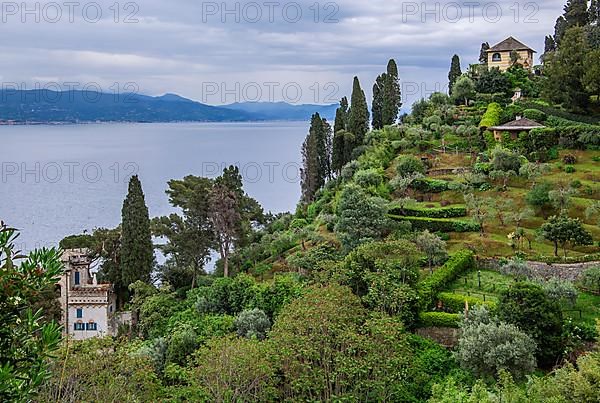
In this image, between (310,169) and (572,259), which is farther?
(310,169)

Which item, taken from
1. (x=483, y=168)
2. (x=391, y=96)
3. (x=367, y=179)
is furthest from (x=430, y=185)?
(x=391, y=96)

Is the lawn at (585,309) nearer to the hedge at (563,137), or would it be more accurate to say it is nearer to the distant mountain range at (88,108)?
the hedge at (563,137)

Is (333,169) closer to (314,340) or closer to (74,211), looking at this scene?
(74,211)

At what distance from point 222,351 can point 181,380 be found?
256cm

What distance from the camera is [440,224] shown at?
84.1 feet

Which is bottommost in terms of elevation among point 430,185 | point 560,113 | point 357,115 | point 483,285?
point 483,285

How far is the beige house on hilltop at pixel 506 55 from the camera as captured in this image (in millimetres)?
49125

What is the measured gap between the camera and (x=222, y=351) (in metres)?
14.5

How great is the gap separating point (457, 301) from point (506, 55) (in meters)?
36.4

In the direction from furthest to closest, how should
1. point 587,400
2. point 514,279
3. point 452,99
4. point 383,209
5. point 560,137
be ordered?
1. point 452,99
2. point 560,137
3. point 383,209
4. point 514,279
5. point 587,400

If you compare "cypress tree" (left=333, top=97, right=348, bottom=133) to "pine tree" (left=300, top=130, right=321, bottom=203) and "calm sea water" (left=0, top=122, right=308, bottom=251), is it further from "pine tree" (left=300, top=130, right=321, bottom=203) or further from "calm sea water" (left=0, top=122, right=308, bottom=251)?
"calm sea water" (left=0, top=122, right=308, bottom=251)

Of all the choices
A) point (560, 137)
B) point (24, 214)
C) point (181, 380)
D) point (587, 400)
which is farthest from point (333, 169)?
point (587, 400)

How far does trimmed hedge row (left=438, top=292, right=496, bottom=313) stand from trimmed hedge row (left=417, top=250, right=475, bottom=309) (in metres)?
0.34

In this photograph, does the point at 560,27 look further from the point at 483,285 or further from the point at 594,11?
the point at 483,285
